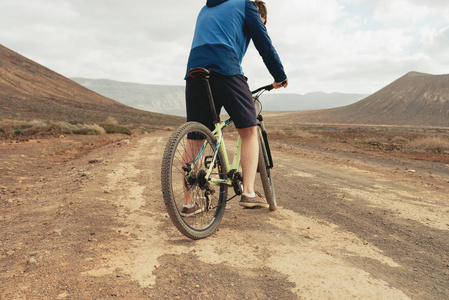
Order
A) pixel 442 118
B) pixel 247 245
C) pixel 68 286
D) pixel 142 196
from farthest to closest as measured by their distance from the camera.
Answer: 1. pixel 442 118
2. pixel 142 196
3. pixel 247 245
4. pixel 68 286

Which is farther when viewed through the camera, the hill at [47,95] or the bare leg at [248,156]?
the hill at [47,95]

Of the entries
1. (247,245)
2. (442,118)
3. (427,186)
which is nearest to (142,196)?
(247,245)

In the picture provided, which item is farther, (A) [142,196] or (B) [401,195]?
(B) [401,195]

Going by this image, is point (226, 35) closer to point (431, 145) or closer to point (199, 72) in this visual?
point (199, 72)

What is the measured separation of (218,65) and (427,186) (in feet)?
16.2

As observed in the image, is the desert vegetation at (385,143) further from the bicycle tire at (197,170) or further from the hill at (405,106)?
the hill at (405,106)

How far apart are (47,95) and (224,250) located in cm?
5822

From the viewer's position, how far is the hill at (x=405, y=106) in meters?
87.7

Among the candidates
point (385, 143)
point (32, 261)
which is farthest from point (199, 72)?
point (385, 143)

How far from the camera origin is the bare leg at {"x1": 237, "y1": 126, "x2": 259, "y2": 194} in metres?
2.73

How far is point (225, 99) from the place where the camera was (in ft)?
8.34

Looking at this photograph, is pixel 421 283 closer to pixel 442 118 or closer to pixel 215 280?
pixel 215 280

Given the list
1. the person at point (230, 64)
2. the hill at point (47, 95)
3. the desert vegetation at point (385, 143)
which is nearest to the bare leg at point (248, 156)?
the person at point (230, 64)

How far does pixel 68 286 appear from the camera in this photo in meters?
1.56
